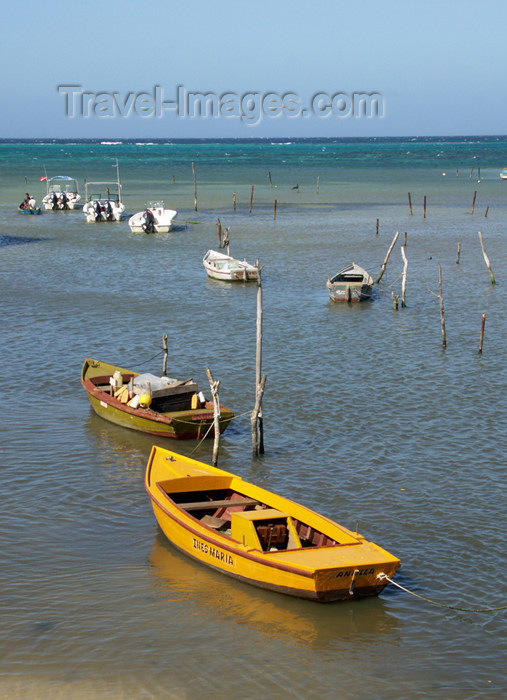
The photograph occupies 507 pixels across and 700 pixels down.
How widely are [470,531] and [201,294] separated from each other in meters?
23.5

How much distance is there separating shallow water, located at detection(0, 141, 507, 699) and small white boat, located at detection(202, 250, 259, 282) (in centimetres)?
68

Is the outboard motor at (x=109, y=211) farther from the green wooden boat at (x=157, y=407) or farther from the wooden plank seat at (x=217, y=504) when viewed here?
the wooden plank seat at (x=217, y=504)

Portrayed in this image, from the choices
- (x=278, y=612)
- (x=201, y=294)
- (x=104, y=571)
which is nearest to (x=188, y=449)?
(x=104, y=571)

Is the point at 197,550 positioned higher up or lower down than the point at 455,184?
lower down

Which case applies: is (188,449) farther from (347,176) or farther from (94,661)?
(347,176)

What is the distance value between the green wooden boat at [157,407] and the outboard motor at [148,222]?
118 ft

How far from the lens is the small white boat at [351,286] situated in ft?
115

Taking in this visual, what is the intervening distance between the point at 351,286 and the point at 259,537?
22.4 m

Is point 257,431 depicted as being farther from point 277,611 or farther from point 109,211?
point 109,211

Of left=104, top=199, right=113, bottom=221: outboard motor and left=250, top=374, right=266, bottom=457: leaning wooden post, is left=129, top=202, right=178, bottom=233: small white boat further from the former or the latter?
left=250, top=374, right=266, bottom=457: leaning wooden post

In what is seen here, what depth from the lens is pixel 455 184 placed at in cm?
10006

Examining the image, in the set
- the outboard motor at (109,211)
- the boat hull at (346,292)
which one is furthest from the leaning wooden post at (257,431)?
the outboard motor at (109,211)

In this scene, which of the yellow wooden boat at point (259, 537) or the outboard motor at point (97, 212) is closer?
the yellow wooden boat at point (259, 537)

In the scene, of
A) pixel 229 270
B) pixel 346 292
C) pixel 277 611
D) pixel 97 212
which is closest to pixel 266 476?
pixel 277 611
